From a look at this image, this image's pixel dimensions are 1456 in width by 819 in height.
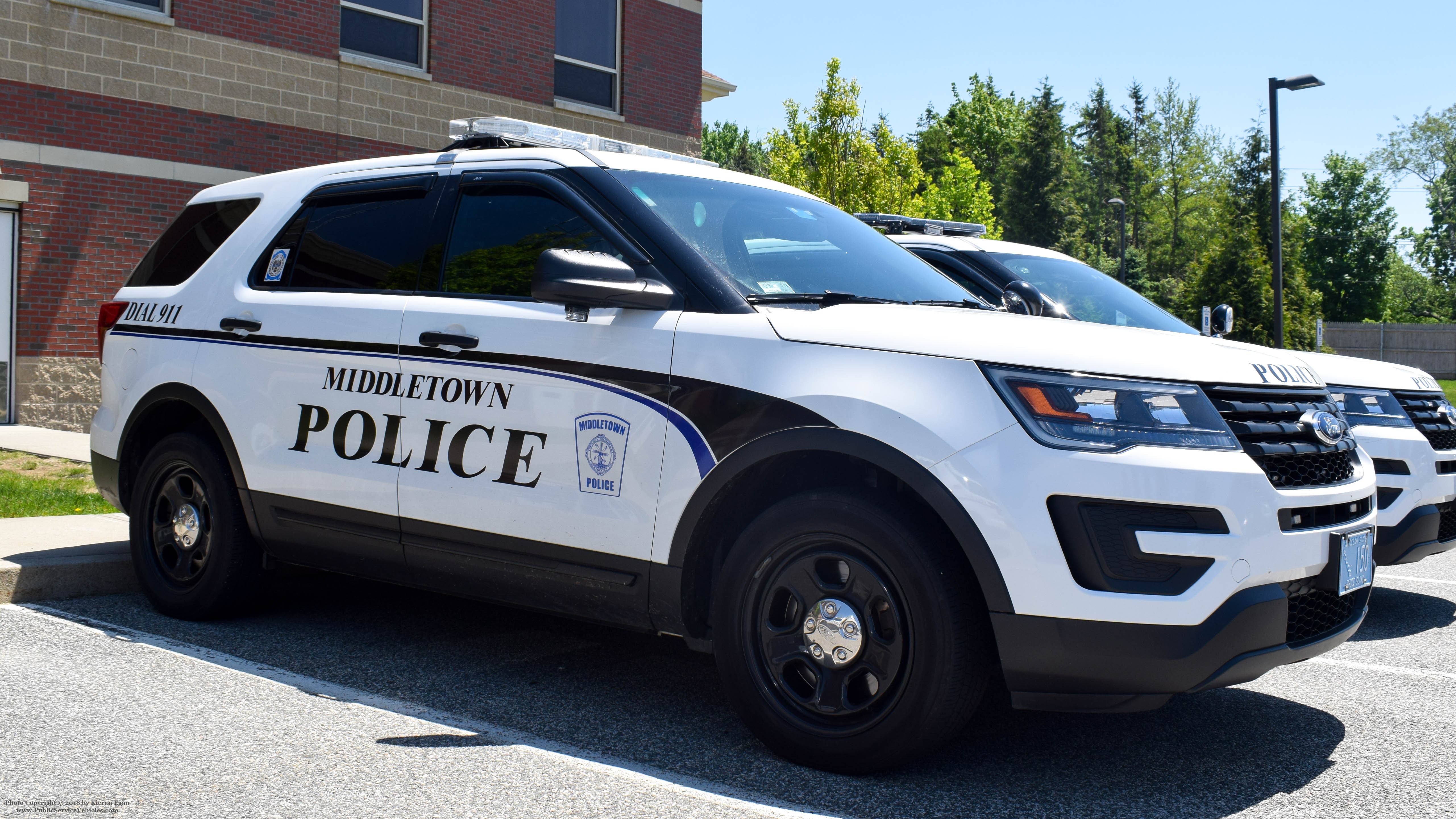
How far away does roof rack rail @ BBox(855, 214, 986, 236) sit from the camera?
8.07 meters

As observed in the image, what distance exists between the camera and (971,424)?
3.25 m

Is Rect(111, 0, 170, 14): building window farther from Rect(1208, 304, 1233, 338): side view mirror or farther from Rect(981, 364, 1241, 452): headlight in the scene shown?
Rect(981, 364, 1241, 452): headlight

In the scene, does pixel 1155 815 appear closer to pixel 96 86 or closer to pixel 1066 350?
pixel 1066 350

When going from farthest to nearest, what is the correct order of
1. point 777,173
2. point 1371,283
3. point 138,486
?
point 1371,283, point 777,173, point 138,486

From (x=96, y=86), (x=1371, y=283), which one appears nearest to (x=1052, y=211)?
(x=1371, y=283)

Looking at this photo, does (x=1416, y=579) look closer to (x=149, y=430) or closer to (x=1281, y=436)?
(x=1281, y=436)

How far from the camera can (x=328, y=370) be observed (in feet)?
15.7

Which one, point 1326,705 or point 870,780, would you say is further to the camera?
point 1326,705

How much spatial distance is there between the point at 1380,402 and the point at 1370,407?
0.08m

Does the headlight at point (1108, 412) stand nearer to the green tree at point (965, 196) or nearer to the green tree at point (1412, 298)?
the green tree at point (965, 196)

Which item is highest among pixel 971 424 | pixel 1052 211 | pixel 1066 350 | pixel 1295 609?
pixel 1052 211

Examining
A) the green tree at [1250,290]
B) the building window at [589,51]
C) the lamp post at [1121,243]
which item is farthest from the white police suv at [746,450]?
the green tree at [1250,290]

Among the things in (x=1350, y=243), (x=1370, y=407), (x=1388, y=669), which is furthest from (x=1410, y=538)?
(x=1350, y=243)

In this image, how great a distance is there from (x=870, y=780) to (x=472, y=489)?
174 centimetres
